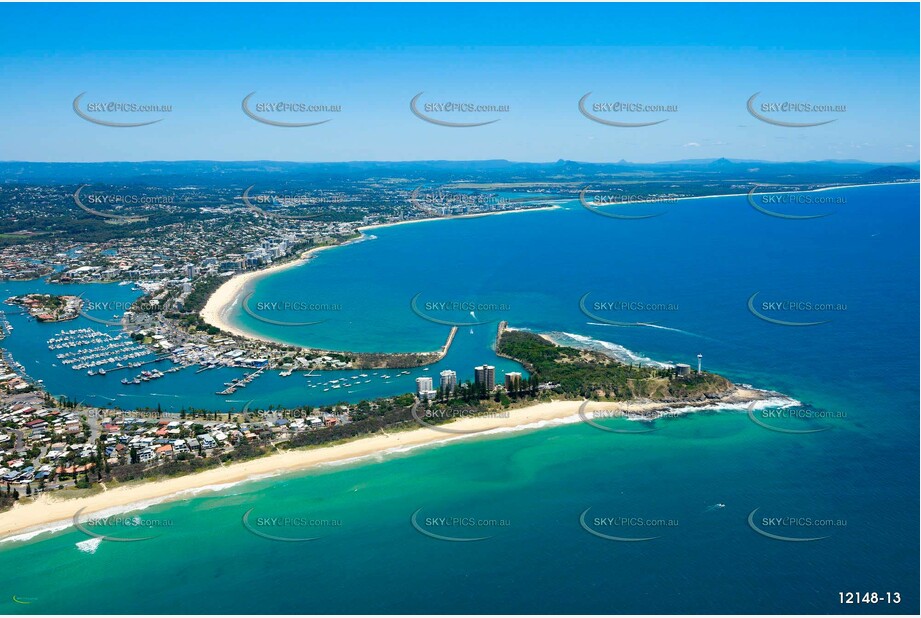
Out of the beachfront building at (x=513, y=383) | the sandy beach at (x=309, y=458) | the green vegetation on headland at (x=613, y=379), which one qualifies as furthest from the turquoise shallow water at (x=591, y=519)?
the beachfront building at (x=513, y=383)

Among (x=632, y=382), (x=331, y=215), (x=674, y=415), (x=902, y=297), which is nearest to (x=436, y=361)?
(x=632, y=382)

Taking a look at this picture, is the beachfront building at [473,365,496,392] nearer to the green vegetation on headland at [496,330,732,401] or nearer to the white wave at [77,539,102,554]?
the green vegetation on headland at [496,330,732,401]

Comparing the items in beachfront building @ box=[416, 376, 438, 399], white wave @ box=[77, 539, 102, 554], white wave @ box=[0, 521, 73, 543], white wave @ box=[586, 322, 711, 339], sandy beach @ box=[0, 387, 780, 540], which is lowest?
white wave @ box=[77, 539, 102, 554]

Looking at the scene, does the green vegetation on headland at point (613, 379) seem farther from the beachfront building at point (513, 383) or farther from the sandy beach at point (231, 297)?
the sandy beach at point (231, 297)

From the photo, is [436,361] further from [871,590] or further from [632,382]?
[871,590]

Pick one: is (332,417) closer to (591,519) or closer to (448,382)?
(448,382)

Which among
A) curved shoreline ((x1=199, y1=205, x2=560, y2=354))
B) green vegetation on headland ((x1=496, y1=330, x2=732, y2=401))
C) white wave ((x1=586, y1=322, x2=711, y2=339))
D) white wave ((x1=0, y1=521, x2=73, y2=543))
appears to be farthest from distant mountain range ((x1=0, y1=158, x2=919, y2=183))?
white wave ((x1=0, y1=521, x2=73, y2=543))
